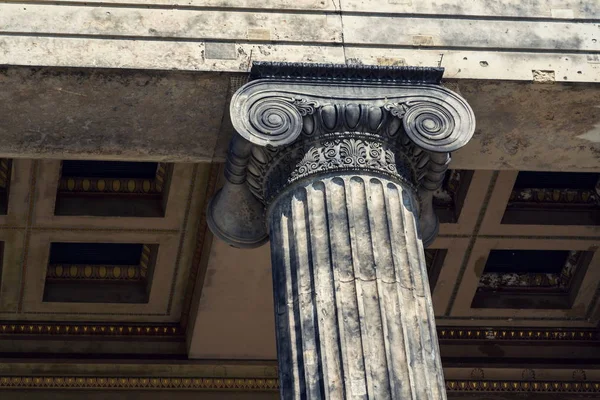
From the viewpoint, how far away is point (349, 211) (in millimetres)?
13383

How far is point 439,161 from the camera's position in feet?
45.6

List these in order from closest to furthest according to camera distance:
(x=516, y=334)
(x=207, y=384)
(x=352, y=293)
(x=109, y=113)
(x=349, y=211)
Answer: (x=352, y=293), (x=349, y=211), (x=109, y=113), (x=207, y=384), (x=516, y=334)

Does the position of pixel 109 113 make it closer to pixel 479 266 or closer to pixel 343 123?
pixel 343 123

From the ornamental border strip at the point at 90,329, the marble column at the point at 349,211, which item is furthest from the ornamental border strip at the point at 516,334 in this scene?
the marble column at the point at 349,211

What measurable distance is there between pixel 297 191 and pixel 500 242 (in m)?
5.68

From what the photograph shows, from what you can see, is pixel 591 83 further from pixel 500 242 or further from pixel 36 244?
pixel 36 244

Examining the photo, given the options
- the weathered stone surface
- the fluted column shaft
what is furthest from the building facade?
the fluted column shaft

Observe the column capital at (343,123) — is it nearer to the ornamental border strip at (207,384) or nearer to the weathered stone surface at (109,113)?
the weathered stone surface at (109,113)

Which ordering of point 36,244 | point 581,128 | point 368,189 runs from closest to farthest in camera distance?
point 368,189, point 581,128, point 36,244

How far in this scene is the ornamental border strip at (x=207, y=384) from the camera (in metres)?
19.1

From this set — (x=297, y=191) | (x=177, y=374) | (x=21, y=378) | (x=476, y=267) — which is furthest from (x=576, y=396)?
(x=297, y=191)

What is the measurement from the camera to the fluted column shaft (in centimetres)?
1255

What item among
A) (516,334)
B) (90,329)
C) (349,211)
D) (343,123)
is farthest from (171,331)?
(349,211)

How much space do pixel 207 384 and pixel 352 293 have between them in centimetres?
665
